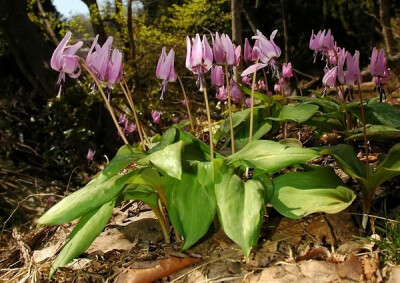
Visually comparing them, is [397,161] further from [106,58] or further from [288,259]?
[106,58]

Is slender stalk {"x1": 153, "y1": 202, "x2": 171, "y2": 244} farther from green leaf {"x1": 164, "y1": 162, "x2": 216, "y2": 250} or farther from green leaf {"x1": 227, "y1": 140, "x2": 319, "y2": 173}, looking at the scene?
green leaf {"x1": 227, "y1": 140, "x2": 319, "y2": 173}

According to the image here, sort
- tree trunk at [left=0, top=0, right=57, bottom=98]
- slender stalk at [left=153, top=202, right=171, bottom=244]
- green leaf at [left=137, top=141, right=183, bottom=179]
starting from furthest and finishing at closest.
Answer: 1. tree trunk at [left=0, top=0, right=57, bottom=98]
2. slender stalk at [left=153, top=202, right=171, bottom=244]
3. green leaf at [left=137, top=141, right=183, bottom=179]

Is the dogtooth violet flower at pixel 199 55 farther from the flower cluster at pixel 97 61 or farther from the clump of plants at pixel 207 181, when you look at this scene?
the flower cluster at pixel 97 61

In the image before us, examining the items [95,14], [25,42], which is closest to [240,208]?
[25,42]

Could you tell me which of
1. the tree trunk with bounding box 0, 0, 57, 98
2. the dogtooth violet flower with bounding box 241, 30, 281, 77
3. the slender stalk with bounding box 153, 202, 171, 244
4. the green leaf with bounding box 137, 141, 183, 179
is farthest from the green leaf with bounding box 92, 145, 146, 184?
the tree trunk with bounding box 0, 0, 57, 98

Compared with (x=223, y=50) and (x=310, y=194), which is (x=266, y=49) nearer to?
(x=223, y=50)
